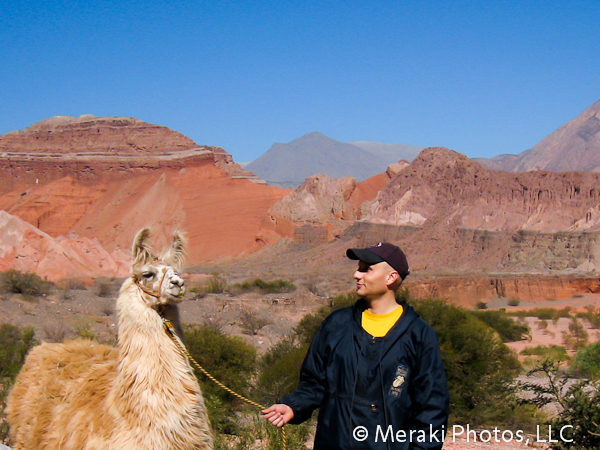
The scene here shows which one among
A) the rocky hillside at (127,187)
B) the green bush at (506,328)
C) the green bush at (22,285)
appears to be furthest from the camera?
the rocky hillside at (127,187)

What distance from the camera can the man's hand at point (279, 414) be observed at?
10.1ft

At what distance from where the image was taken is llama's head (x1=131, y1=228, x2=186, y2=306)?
346cm

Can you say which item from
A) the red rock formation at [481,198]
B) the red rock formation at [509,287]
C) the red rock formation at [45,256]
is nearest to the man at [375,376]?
the red rock formation at [509,287]

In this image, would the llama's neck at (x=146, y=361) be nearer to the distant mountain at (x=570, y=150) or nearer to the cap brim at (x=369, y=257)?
the cap brim at (x=369, y=257)

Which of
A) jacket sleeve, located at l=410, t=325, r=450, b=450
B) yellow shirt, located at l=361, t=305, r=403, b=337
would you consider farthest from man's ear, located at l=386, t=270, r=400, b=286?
jacket sleeve, located at l=410, t=325, r=450, b=450

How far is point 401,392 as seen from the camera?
2.78 metres

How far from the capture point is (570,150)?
159m

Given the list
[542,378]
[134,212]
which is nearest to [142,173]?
[134,212]

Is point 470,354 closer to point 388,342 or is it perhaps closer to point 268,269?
point 388,342

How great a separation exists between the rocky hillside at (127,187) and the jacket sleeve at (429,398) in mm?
51716

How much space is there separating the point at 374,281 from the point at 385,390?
1.74 feet

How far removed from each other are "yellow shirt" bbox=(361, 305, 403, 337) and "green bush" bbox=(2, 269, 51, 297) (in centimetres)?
2044

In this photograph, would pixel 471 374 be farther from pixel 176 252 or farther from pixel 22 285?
pixel 22 285

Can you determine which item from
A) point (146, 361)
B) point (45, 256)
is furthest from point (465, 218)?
point (146, 361)
